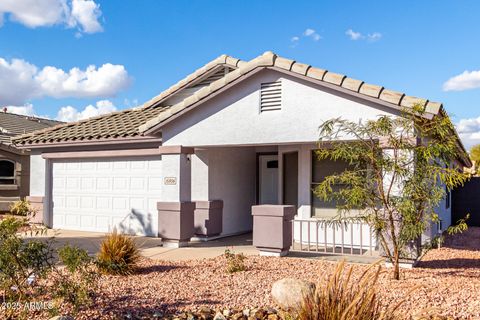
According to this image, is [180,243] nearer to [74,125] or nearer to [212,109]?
[212,109]

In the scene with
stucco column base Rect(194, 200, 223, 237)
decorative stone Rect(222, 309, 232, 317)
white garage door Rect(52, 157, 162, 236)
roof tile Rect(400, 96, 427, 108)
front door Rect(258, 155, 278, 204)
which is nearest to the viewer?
decorative stone Rect(222, 309, 232, 317)

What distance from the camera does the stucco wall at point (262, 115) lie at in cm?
936

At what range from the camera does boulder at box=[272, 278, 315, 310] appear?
585 centimetres

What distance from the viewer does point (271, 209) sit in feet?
31.3

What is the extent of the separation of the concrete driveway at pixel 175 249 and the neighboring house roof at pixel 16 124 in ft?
35.4

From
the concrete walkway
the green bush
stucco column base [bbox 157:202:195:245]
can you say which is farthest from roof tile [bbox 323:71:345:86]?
the green bush

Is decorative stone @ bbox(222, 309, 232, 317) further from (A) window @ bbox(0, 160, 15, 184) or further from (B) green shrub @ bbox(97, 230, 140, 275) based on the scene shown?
(A) window @ bbox(0, 160, 15, 184)

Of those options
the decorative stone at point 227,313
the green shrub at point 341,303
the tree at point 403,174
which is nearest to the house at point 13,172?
the decorative stone at point 227,313

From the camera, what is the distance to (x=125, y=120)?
15.1 meters

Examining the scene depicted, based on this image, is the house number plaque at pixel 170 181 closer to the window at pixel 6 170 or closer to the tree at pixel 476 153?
the window at pixel 6 170

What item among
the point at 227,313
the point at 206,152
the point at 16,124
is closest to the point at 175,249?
the point at 206,152

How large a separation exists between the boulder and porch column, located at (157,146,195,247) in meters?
5.35

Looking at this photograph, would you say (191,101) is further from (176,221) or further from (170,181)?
(176,221)

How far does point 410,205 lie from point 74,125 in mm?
12766
